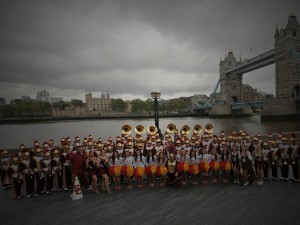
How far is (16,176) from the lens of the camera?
671 centimetres

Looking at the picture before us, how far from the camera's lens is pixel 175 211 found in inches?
217

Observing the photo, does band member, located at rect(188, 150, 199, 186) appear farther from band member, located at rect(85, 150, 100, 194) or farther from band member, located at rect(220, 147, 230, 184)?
band member, located at rect(85, 150, 100, 194)

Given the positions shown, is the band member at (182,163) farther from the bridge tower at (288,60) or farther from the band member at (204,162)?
the bridge tower at (288,60)

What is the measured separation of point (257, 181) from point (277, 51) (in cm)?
7090

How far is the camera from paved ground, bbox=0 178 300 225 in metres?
5.11

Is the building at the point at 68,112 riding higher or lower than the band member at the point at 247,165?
higher

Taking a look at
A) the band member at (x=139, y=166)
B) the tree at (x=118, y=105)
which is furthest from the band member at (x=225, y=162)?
the tree at (x=118, y=105)

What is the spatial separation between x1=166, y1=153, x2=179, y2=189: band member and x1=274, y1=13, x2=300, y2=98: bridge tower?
63708 millimetres

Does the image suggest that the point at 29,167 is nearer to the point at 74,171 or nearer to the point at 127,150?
the point at 74,171

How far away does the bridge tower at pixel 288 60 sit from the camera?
5788 centimetres

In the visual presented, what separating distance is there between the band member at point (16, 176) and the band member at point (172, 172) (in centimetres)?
534

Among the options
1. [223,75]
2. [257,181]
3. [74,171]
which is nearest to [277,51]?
[223,75]

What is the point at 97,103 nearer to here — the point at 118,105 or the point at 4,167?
the point at 118,105

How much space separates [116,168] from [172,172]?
215 centimetres
